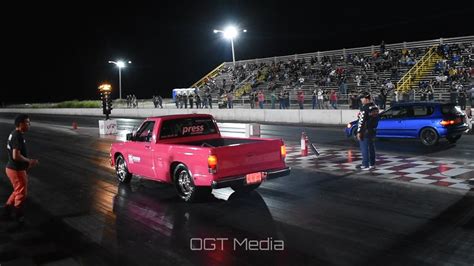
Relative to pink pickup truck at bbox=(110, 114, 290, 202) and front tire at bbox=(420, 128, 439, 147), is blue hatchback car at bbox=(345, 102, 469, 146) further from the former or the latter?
pink pickup truck at bbox=(110, 114, 290, 202)

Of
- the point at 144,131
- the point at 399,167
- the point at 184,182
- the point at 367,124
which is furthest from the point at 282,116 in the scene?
the point at 184,182

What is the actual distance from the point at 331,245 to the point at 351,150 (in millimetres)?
9009

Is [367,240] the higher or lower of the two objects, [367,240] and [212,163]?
the lower

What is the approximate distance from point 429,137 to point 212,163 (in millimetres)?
9296

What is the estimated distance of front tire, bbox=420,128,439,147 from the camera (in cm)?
1433

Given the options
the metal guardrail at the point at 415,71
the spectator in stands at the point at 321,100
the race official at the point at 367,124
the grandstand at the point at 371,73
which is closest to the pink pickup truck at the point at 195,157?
the race official at the point at 367,124

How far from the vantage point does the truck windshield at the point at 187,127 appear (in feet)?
31.8

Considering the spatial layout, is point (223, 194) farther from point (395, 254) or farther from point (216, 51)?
point (216, 51)

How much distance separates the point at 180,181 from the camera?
28.7ft

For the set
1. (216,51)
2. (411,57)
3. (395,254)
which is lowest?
(395,254)

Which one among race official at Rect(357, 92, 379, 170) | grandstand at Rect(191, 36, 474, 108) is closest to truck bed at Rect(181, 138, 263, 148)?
race official at Rect(357, 92, 379, 170)

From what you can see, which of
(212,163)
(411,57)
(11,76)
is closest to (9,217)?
(212,163)

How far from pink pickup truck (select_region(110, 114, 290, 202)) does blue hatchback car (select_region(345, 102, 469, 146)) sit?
24.7 feet

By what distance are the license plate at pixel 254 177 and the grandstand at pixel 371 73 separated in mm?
20588
